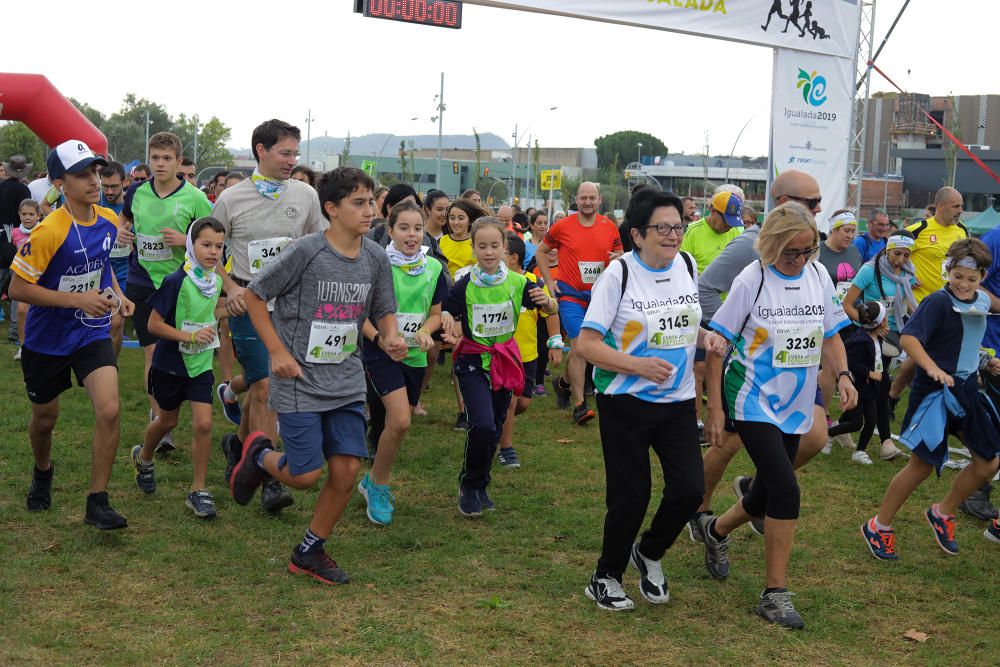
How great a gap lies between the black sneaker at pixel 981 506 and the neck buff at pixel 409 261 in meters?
3.92

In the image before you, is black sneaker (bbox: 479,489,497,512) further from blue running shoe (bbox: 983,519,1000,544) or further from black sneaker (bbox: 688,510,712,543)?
blue running shoe (bbox: 983,519,1000,544)

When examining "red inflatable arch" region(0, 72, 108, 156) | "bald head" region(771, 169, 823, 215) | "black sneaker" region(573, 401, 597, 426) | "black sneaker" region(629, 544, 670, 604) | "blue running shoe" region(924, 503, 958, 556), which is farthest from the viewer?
"red inflatable arch" region(0, 72, 108, 156)

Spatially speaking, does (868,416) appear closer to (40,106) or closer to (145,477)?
(145,477)

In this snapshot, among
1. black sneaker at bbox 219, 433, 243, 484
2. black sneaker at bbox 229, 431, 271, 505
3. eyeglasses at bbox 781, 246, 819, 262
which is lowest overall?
black sneaker at bbox 219, 433, 243, 484

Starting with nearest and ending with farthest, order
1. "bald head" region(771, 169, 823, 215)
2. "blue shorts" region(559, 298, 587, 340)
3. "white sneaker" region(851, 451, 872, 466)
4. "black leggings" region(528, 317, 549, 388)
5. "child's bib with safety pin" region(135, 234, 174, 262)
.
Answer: "bald head" region(771, 169, 823, 215) < "child's bib with safety pin" region(135, 234, 174, 262) < "white sneaker" region(851, 451, 872, 466) < "blue shorts" region(559, 298, 587, 340) < "black leggings" region(528, 317, 549, 388)

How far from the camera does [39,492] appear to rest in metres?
6.18

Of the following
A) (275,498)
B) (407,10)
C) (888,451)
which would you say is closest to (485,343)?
(275,498)

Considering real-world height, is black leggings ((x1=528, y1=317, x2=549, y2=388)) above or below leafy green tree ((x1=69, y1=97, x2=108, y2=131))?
A: below

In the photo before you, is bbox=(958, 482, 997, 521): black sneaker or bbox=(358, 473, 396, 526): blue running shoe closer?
bbox=(358, 473, 396, 526): blue running shoe

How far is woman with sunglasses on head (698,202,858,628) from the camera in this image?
476 cm

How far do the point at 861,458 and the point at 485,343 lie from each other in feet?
12.4

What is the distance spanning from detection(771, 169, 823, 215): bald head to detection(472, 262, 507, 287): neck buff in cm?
192

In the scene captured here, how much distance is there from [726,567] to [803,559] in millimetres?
688

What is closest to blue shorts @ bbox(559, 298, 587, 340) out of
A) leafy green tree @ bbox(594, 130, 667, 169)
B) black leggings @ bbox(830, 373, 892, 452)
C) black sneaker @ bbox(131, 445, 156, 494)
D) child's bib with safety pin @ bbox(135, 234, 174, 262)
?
black leggings @ bbox(830, 373, 892, 452)
